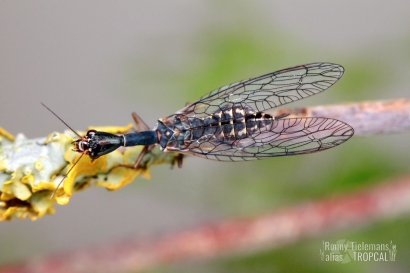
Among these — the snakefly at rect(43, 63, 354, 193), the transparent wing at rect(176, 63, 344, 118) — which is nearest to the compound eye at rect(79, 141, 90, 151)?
the snakefly at rect(43, 63, 354, 193)

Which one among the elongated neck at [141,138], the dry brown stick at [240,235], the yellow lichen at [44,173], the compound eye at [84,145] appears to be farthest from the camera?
the dry brown stick at [240,235]

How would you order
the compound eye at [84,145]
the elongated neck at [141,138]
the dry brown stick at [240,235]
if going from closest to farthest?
the compound eye at [84,145] → the elongated neck at [141,138] → the dry brown stick at [240,235]

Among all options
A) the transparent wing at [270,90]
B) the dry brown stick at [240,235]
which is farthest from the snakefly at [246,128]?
the dry brown stick at [240,235]

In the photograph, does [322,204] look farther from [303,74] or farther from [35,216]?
[35,216]

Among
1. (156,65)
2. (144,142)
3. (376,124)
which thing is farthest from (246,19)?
(376,124)

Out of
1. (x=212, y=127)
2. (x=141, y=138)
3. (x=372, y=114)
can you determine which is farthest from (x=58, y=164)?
(x=372, y=114)

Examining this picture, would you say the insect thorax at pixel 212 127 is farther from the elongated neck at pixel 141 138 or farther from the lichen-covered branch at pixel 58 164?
the lichen-covered branch at pixel 58 164

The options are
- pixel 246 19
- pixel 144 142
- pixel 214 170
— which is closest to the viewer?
pixel 144 142
